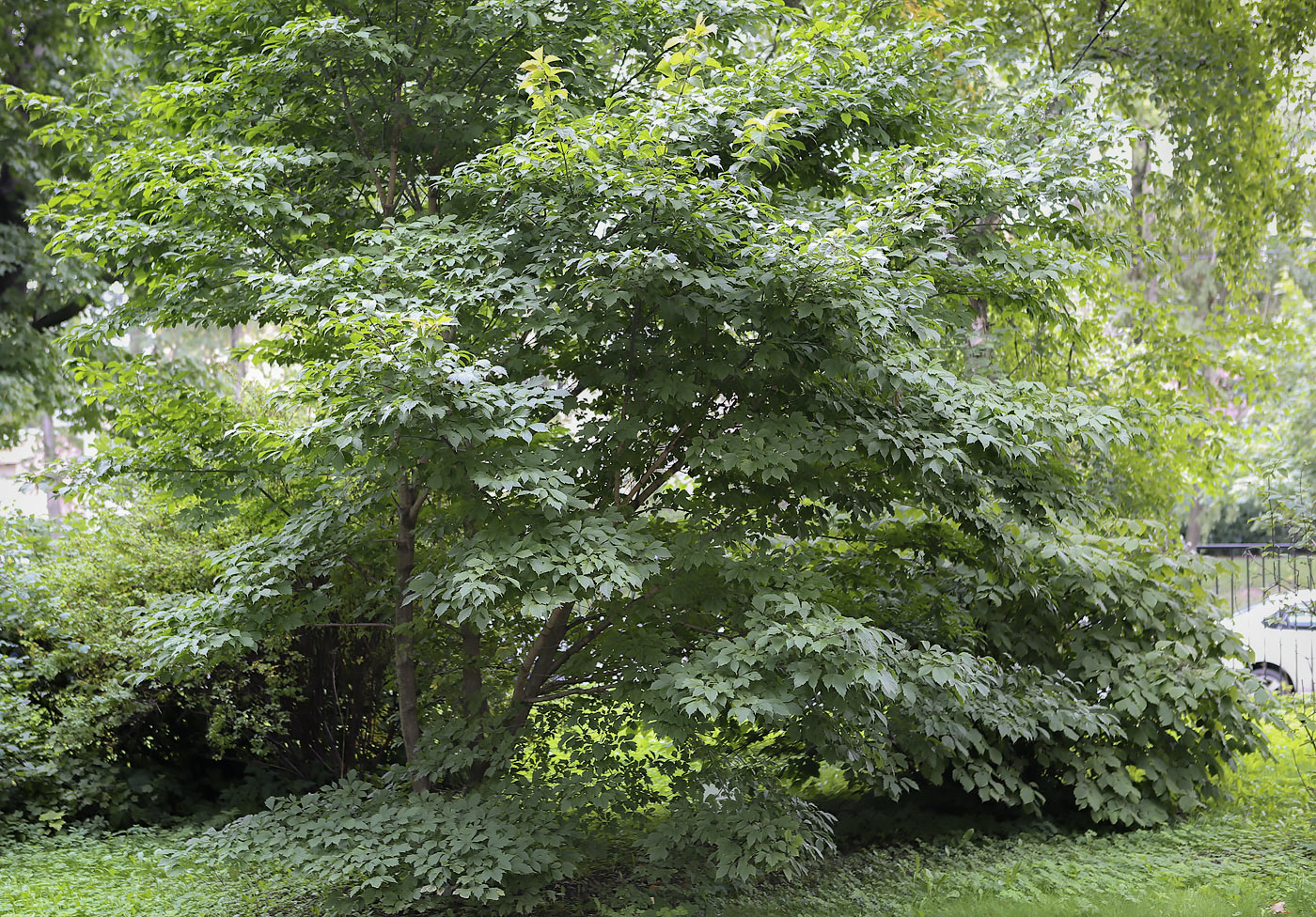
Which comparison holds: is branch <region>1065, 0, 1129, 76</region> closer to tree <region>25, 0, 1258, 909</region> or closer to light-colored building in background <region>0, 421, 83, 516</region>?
tree <region>25, 0, 1258, 909</region>

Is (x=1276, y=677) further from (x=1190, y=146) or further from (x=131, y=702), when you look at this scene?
(x=131, y=702)

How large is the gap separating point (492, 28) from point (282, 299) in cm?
182

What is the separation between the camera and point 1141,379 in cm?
935

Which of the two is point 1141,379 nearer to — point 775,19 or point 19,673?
point 775,19

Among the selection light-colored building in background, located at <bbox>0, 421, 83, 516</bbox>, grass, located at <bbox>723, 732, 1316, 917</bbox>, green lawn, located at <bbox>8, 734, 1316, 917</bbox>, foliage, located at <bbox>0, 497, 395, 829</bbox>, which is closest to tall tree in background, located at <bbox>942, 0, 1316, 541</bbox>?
grass, located at <bbox>723, 732, 1316, 917</bbox>

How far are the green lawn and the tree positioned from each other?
38 cm

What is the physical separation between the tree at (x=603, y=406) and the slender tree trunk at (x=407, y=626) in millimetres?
37

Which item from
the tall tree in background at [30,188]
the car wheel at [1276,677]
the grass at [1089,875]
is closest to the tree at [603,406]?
the grass at [1089,875]

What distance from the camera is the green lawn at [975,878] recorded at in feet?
15.9

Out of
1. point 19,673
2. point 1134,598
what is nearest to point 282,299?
point 19,673

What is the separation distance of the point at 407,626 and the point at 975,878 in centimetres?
325

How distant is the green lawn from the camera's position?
15.9 feet

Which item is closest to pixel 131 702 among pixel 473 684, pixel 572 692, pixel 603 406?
pixel 473 684

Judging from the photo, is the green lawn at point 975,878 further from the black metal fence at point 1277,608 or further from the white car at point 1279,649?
the white car at point 1279,649
